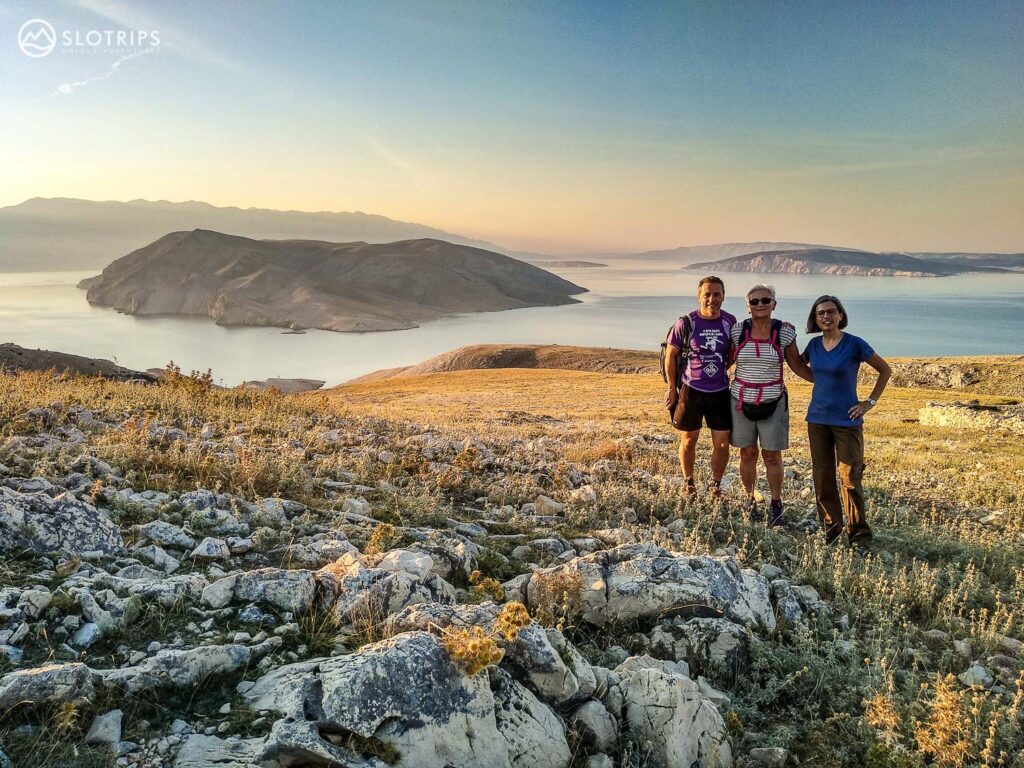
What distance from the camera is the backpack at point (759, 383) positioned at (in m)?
6.40

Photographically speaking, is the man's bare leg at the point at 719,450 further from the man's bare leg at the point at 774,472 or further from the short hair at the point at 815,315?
the short hair at the point at 815,315

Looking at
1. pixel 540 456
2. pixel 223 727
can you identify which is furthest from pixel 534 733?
pixel 540 456

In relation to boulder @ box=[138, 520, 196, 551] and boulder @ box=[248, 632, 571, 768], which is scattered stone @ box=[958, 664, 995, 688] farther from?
boulder @ box=[138, 520, 196, 551]

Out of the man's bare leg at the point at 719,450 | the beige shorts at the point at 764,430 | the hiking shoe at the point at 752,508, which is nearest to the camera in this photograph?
the beige shorts at the point at 764,430

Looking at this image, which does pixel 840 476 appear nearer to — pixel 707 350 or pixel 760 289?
pixel 707 350

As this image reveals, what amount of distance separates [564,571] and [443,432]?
22.7 ft

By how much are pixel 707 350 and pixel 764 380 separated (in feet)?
2.29

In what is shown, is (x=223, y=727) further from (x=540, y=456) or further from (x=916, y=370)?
(x=916, y=370)

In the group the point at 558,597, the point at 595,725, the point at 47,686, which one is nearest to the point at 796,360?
the point at 558,597

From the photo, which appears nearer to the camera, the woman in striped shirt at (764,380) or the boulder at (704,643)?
the boulder at (704,643)

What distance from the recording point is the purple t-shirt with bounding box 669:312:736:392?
6699 millimetres

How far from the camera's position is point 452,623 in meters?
3.12

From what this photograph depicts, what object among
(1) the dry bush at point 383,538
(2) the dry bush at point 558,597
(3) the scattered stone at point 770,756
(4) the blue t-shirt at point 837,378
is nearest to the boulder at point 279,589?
(1) the dry bush at point 383,538

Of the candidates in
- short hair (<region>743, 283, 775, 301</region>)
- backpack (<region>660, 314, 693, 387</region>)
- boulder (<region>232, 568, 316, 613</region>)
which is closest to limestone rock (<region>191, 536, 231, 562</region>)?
boulder (<region>232, 568, 316, 613</region>)
